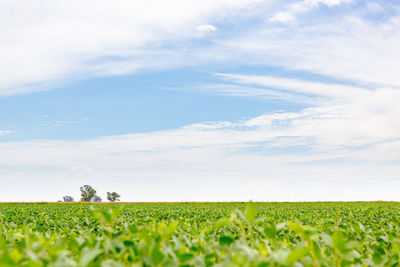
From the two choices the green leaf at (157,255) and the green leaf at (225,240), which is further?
the green leaf at (225,240)

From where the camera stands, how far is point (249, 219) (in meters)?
2.96

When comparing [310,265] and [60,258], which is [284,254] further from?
[60,258]

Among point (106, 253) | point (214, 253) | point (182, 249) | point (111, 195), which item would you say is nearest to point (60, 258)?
point (106, 253)

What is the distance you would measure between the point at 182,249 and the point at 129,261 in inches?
16.4

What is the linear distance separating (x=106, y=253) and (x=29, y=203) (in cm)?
5114

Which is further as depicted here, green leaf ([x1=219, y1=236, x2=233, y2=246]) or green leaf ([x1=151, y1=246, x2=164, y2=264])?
green leaf ([x1=219, y1=236, x2=233, y2=246])

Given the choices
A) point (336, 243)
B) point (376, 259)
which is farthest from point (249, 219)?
point (376, 259)

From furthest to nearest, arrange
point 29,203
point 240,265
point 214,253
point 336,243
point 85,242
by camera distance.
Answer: point 29,203, point 85,242, point 214,253, point 336,243, point 240,265

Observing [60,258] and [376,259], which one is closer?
[60,258]

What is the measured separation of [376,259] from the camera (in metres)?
3.18

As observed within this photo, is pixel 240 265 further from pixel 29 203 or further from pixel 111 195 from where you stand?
pixel 111 195

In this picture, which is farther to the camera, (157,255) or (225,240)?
(225,240)

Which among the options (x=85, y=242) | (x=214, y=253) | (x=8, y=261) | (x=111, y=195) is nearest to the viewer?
(x=8, y=261)

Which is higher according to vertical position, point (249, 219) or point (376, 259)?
point (249, 219)
